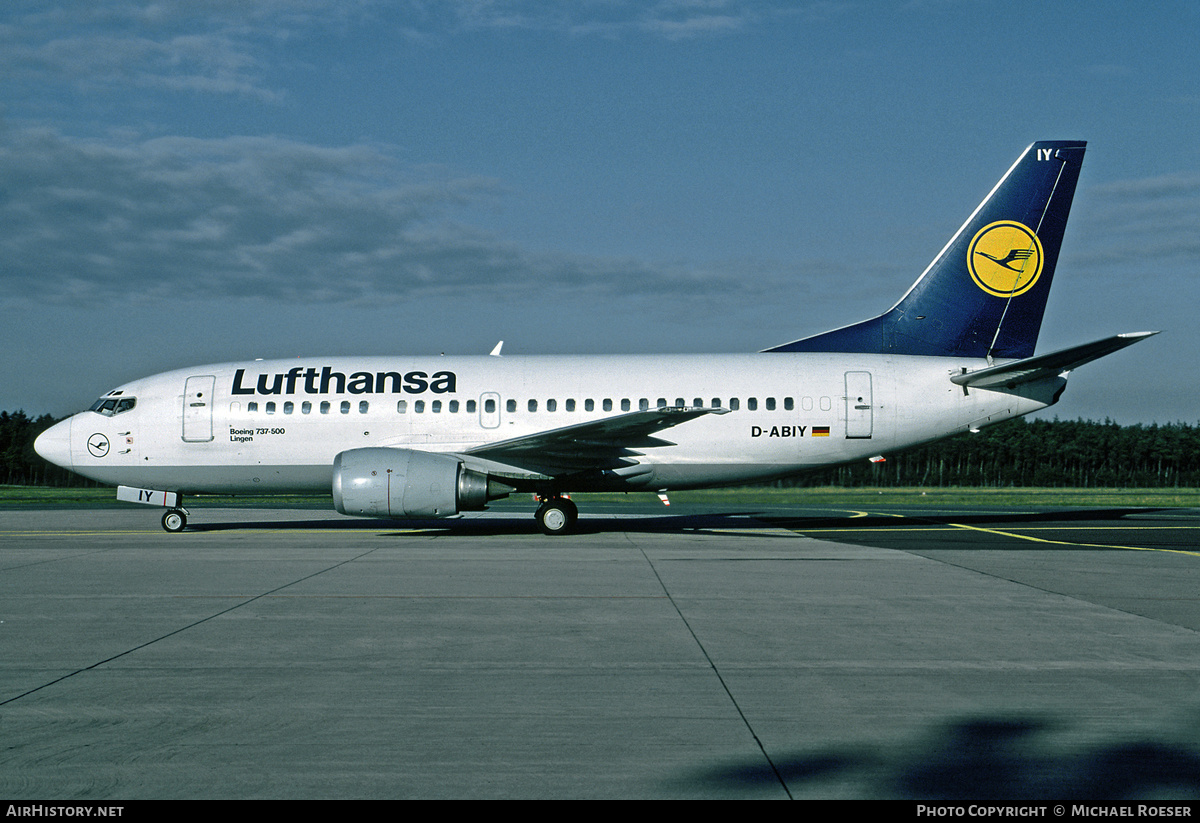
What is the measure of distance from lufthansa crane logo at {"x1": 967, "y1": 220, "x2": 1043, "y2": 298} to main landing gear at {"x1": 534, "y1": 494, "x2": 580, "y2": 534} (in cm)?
1039

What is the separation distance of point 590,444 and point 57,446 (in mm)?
11937

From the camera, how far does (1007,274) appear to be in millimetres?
19281

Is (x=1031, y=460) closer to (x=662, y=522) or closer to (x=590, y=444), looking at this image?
(x=662, y=522)

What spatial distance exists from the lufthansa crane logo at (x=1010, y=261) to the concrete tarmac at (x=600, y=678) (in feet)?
26.3

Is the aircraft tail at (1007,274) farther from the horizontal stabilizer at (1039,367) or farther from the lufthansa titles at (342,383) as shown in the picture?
the lufthansa titles at (342,383)

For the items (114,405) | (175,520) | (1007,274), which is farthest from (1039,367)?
(114,405)

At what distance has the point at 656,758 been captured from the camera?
14.6 ft

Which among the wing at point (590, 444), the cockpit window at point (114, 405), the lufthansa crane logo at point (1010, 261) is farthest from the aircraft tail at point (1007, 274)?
the cockpit window at point (114, 405)

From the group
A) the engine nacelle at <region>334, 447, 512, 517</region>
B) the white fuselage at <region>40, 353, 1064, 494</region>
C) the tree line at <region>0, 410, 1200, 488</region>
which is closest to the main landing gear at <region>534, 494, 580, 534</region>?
the white fuselage at <region>40, 353, 1064, 494</region>

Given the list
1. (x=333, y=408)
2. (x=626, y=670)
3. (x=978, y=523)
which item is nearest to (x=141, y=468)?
(x=333, y=408)

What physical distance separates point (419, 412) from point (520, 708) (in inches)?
545

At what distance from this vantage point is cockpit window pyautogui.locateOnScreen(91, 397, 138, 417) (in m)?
19.4

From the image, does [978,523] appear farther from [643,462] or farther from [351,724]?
[351,724]

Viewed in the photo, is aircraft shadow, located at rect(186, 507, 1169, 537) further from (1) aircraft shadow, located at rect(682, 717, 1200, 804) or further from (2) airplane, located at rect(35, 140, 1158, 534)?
(1) aircraft shadow, located at rect(682, 717, 1200, 804)
